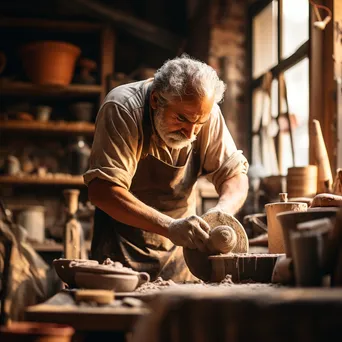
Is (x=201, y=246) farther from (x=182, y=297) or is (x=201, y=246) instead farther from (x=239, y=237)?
(x=182, y=297)

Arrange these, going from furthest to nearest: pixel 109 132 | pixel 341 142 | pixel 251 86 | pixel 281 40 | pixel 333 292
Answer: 1. pixel 251 86
2. pixel 281 40
3. pixel 341 142
4. pixel 109 132
5. pixel 333 292

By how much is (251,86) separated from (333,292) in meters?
5.57

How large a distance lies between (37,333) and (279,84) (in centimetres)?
443

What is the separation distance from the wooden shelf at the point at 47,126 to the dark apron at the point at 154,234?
11.7ft

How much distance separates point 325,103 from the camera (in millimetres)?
4773

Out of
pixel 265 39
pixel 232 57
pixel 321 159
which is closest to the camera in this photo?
pixel 321 159

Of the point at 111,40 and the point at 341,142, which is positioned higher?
the point at 111,40

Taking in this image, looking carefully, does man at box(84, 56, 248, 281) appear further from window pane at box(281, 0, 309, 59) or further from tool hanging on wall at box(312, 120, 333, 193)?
window pane at box(281, 0, 309, 59)

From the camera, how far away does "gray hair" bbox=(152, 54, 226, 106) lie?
3.47 meters

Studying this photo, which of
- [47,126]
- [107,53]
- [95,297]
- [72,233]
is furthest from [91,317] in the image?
[107,53]

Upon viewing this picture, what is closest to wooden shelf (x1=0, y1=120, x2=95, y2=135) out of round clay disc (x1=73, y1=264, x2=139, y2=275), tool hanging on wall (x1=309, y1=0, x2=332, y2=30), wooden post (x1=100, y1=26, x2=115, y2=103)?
wooden post (x1=100, y1=26, x2=115, y2=103)

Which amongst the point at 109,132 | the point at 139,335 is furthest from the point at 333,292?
the point at 109,132

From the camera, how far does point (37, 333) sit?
204cm

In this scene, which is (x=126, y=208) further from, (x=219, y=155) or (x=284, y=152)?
(x=284, y=152)
